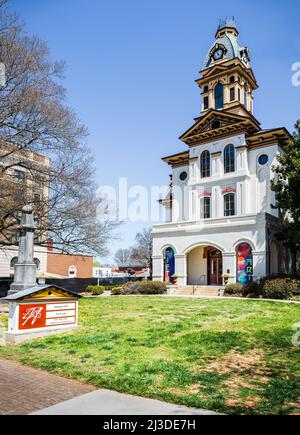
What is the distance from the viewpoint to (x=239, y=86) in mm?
40469

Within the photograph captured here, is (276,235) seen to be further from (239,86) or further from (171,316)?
(239,86)

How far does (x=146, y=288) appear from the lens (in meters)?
28.8

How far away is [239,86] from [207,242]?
64.5 ft

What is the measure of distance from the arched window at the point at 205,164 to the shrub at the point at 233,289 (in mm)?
12901

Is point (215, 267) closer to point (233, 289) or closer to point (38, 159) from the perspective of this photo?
point (233, 289)

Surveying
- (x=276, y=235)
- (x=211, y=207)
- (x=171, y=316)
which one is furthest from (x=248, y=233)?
(x=171, y=316)

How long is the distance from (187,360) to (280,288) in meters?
17.0

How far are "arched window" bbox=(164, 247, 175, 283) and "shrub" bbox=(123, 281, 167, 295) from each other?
4.15 metres

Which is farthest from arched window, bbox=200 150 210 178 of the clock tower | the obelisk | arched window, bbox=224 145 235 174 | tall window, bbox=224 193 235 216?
the obelisk

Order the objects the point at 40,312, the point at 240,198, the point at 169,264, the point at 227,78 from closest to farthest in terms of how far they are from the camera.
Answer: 1. the point at 40,312
2. the point at 240,198
3. the point at 169,264
4. the point at 227,78

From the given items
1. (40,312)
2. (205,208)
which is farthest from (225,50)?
(40,312)

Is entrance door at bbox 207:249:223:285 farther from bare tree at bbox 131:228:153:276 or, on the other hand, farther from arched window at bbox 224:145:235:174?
bare tree at bbox 131:228:153:276
